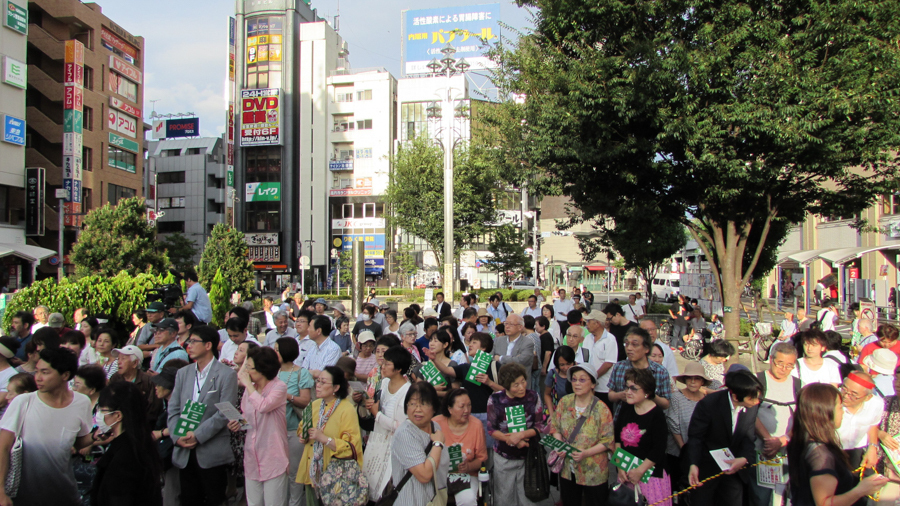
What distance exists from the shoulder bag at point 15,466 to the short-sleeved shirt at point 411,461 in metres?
2.50

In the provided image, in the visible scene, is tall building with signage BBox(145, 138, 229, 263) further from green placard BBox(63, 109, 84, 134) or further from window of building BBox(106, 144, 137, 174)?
green placard BBox(63, 109, 84, 134)

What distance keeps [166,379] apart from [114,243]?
2757cm

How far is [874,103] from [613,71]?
4785 millimetres

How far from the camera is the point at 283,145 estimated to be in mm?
53906

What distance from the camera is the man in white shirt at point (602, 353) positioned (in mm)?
6168

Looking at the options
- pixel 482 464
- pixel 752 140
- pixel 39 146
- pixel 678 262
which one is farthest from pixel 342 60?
pixel 482 464

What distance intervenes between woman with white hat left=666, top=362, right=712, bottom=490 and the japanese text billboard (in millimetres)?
53214

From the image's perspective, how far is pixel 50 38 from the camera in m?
34.1

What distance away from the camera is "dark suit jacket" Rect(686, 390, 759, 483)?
13.9 ft

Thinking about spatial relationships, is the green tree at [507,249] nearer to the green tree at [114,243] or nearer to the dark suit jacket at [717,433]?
the green tree at [114,243]

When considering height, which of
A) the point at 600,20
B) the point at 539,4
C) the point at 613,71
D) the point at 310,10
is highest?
the point at 310,10

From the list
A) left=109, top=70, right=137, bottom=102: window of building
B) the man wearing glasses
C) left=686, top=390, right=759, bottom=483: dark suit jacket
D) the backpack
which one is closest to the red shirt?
the backpack

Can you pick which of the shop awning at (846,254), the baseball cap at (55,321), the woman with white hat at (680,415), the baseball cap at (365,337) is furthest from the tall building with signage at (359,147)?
the woman with white hat at (680,415)

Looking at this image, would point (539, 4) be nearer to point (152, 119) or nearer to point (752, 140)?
point (752, 140)
